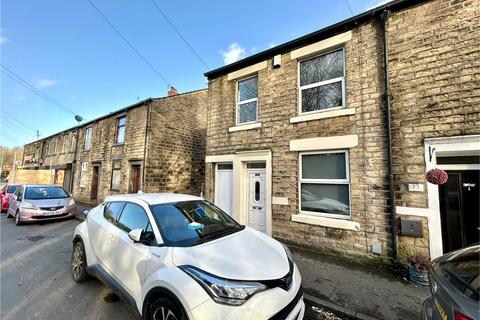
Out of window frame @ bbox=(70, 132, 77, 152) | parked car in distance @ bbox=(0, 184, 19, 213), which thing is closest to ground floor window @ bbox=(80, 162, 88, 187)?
window frame @ bbox=(70, 132, 77, 152)

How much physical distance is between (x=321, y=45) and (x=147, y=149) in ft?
29.1

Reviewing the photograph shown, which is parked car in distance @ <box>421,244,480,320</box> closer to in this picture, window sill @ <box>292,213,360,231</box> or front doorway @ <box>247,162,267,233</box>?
window sill @ <box>292,213,360,231</box>

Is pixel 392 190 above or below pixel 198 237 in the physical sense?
above

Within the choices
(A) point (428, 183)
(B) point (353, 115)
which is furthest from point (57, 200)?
(A) point (428, 183)

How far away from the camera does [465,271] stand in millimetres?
1641

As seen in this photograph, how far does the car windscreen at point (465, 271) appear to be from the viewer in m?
1.44

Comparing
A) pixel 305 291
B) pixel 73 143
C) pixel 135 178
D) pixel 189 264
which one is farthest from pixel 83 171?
pixel 305 291

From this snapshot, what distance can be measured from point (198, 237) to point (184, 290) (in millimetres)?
734

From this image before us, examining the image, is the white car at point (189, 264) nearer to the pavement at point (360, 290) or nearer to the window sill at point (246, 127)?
the pavement at point (360, 290)

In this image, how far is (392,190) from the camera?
466 cm

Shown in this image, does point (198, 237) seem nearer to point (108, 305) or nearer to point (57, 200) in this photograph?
point (108, 305)

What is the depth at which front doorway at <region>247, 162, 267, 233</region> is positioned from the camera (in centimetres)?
682

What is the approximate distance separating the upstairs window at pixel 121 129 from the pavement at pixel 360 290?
1209cm

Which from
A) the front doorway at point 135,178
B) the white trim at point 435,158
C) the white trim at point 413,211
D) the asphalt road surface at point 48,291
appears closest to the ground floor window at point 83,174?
the front doorway at point 135,178
